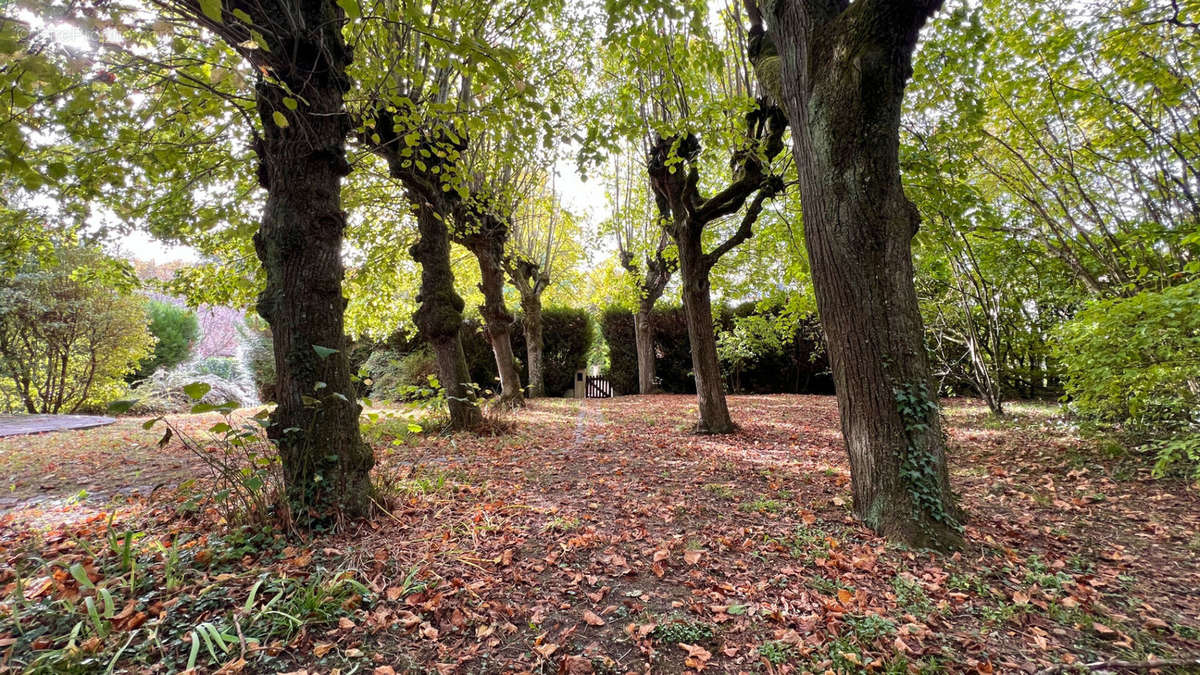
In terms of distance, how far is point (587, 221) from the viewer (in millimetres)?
14773

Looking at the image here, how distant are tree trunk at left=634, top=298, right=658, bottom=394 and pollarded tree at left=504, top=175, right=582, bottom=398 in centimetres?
278

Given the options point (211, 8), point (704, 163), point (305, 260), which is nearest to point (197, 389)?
point (305, 260)

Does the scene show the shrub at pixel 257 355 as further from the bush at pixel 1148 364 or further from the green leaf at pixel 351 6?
the bush at pixel 1148 364

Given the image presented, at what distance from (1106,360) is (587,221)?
1259cm

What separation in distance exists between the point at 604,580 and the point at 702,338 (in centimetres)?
458

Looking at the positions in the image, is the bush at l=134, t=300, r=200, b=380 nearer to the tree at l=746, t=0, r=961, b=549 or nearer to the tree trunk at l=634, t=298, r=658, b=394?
the tree trunk at l=634, t=298, r=658, b=394

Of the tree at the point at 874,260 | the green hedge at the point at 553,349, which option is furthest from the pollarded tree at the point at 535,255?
the tree at the point at 874,260

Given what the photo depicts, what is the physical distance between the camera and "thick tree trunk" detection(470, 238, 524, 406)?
848 cm

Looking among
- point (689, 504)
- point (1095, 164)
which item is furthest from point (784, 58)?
point (1095, 164)

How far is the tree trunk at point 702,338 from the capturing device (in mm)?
6406

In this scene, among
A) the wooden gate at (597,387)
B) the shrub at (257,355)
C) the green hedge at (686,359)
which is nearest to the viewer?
the shrub at (257,355)

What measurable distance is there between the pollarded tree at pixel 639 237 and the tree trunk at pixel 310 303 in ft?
28.7

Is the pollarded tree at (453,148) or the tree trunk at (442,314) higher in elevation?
the pollarded tree at (453,148)

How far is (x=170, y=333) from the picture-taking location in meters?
15.5
